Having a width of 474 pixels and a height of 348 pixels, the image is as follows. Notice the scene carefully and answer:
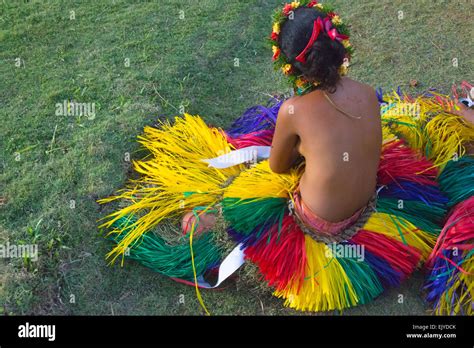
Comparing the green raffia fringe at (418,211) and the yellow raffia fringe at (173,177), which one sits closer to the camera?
the green raffia fringe at (418,211)

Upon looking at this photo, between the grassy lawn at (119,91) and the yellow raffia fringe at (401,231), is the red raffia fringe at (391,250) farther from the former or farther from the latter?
the grassy lawn at (119,91)

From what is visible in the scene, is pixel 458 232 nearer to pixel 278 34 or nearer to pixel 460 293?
pixel 460 293

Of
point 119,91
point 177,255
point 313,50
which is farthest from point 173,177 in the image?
point 313,50

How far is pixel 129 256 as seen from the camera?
2996 mm

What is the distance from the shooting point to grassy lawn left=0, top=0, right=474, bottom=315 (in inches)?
112

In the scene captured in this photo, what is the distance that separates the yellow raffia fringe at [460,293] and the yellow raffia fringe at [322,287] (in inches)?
15.0

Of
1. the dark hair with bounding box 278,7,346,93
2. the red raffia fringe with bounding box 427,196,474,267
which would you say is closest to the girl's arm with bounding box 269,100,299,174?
the dark hair with bounding box 278,7,346,93

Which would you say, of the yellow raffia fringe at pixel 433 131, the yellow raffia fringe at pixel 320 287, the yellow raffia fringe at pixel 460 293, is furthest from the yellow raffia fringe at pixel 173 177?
the yellow raffia fringe at pixel 460 293

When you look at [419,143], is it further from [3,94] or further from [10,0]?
[10,0]

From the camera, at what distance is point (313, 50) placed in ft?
7.74

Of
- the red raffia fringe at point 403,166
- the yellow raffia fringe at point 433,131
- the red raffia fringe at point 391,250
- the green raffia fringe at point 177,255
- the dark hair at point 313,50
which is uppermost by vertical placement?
the dark hair at point 313,50

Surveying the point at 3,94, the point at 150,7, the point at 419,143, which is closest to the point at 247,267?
the point at 419,143

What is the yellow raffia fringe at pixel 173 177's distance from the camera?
307 centimetres

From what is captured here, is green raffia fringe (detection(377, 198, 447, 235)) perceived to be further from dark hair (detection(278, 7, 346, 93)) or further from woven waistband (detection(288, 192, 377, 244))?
dark hair (detection(278, 7, 346, 93))
